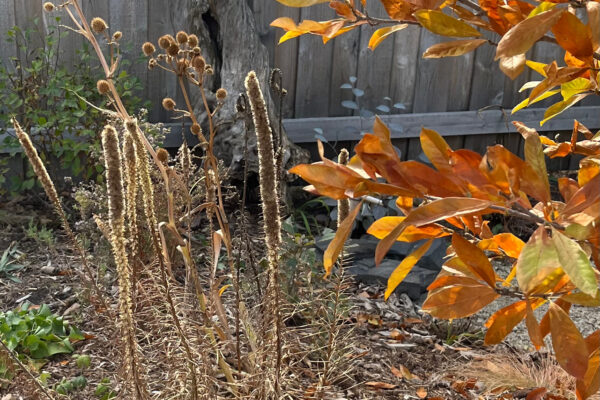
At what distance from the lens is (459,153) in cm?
92

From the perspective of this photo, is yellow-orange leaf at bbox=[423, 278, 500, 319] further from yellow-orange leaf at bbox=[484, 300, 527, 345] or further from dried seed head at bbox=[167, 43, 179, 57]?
dried seed head at bbox=[167, 43, 179, 57]

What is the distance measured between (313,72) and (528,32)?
4.63 metres

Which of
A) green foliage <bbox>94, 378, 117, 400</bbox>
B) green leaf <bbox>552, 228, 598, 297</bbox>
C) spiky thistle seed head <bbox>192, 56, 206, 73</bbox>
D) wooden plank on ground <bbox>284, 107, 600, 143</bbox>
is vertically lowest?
green foliage <bbox>94, 378, 117, 400</bbox>

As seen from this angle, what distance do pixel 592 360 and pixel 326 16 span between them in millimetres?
4542

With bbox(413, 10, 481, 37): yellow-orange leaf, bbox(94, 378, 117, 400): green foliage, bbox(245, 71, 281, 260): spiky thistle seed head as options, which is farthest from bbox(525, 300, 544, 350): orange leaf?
bbox(94, 378, 117, 400): green foliage

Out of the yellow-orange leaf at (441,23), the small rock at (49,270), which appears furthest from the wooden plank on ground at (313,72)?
the yellow-orange leaf at (441,23)

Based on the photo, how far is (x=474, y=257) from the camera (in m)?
0.96

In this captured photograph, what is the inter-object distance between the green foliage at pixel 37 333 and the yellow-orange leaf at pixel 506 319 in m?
2.23

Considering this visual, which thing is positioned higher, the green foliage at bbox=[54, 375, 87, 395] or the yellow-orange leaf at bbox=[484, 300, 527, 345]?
the yellow-orange leaf at bbox=[484, 300, 527, 345]

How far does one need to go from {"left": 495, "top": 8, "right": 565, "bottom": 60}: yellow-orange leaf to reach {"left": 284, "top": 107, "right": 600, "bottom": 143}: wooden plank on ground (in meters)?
4.26

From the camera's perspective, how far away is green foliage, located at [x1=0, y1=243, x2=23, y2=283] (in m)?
3.78

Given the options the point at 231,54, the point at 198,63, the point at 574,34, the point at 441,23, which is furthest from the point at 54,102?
the point at 574,34

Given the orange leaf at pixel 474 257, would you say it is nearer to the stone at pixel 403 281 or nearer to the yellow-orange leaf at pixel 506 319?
the yellow-orange leaf at pixel 506 319

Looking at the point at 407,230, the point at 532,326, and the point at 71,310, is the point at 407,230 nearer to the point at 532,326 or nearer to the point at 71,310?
the point at 532,326
